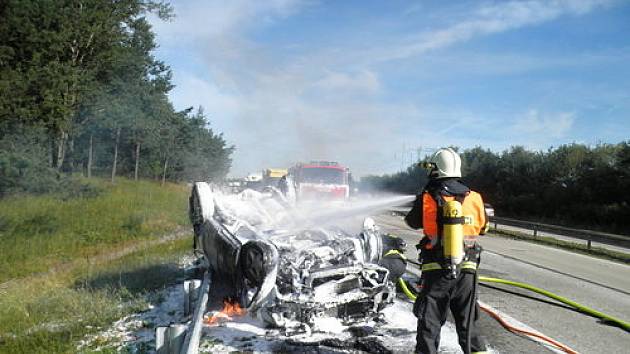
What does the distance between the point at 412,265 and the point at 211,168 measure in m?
48.0

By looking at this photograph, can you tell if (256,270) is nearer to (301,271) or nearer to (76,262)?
(301,271)

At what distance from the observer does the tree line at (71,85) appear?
17156mm

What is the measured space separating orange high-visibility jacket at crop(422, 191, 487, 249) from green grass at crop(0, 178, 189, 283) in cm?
964

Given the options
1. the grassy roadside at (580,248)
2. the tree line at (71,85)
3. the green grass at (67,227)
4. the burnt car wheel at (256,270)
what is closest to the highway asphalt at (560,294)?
the grassy roadside at (580,248)

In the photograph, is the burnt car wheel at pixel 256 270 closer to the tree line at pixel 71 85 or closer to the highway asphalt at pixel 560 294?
the highway asphalt at pixel 560 294

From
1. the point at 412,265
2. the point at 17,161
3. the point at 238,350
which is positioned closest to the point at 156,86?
the point at 17,161

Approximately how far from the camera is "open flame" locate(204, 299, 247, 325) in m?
5.60

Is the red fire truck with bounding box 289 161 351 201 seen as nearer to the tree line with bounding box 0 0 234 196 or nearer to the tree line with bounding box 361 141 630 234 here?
the tree line with bounding box 0 0 234 196

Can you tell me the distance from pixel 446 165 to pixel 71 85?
1978cm

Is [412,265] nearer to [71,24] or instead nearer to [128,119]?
[71,24]

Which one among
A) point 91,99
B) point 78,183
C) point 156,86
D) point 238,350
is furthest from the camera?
point 156,86

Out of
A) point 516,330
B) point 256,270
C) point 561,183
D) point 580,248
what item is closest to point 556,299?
point 516,330

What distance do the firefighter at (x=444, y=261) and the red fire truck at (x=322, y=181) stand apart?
570 inches

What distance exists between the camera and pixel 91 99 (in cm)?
2231
